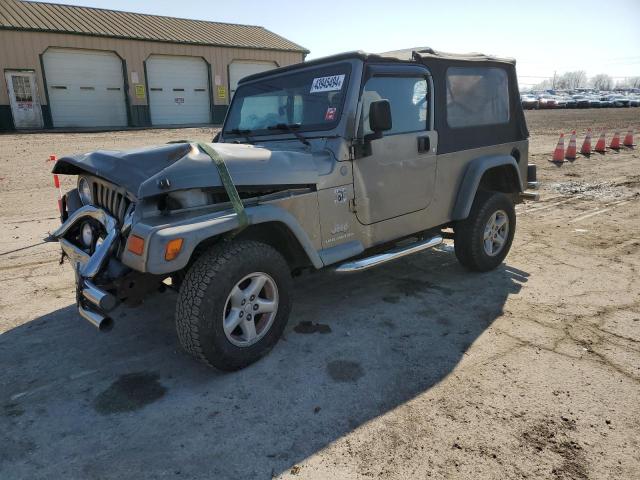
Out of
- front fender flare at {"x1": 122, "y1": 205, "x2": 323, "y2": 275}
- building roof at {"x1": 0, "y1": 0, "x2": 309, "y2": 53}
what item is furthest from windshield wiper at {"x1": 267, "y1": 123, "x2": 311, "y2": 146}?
building roof at {"x1": 0, "y1": 0, "x2": 309, "y2": 53}

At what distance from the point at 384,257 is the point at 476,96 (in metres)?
2.09

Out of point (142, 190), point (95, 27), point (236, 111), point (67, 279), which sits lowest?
point (67, 279)

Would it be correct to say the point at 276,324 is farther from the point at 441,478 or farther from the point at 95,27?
the point at 95,27

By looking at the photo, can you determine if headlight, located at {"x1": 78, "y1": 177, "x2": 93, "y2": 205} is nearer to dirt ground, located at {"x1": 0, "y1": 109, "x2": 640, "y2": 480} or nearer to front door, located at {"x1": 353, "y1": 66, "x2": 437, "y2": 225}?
dirt ground, located at {"x1": 0, "y1": 109, "x2": 640, "y2": 480}

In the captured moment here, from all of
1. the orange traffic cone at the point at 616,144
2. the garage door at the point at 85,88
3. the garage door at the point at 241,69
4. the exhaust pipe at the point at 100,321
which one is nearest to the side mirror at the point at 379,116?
the exhaust pipe at the point at 100,321

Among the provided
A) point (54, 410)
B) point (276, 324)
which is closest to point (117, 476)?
point (54, 410)

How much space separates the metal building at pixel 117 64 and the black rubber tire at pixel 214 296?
71.5 ft

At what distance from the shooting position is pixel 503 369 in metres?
3.08

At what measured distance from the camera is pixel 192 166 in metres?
2.82

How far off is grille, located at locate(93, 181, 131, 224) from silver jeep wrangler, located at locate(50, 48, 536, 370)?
0.04 ft

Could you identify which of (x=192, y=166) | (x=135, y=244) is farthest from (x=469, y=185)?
(x=135, y=244)

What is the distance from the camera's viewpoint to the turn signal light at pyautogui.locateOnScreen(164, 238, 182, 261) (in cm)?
256

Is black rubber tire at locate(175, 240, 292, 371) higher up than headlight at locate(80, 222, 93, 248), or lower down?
lower down

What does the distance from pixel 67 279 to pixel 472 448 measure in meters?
4.11
